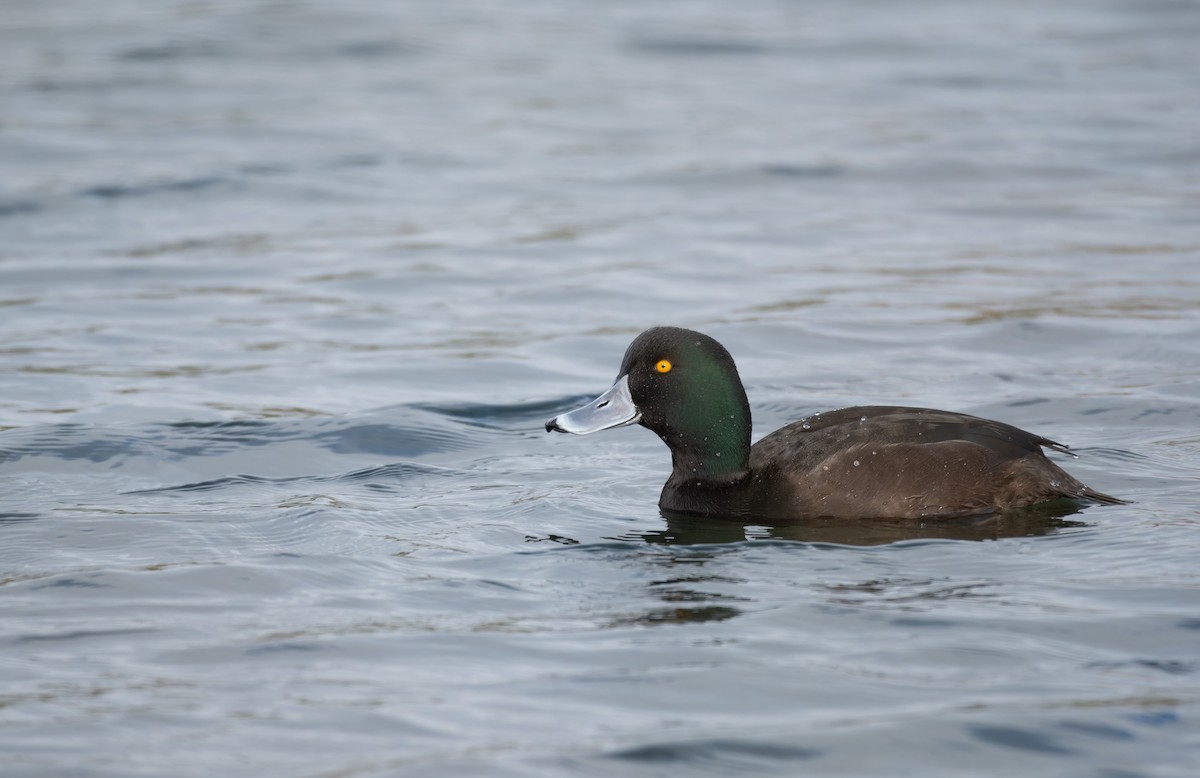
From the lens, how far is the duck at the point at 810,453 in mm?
7395

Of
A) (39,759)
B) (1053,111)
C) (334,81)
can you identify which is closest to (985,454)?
(39,759)

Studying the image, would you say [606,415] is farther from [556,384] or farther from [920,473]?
[556,384]

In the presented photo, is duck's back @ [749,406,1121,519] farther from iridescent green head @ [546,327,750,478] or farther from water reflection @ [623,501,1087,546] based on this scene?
iridescent green head @ [546,327,750,478]

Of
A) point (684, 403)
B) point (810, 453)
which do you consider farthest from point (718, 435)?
point (810, 453)

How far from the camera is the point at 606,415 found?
8070mm

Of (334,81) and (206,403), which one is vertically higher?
(334,81)

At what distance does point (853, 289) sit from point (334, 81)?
466 inches

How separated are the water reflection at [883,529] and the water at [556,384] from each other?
0.04m

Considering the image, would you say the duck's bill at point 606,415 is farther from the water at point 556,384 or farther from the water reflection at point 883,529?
the water reflection at point 883,529

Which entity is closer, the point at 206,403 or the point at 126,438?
the point at 126,438

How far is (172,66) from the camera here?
23.1 meters

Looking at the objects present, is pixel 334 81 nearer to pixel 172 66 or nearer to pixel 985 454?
pixel 172 66

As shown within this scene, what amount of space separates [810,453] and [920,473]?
498 mm

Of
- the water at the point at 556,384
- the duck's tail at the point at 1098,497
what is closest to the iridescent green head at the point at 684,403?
the water at the point at 556,384
